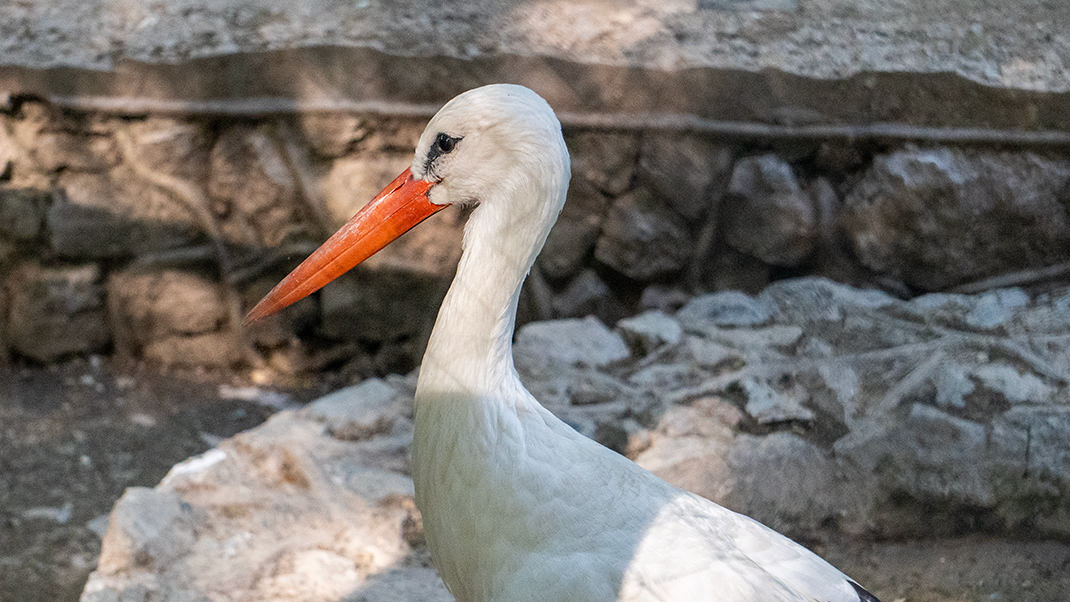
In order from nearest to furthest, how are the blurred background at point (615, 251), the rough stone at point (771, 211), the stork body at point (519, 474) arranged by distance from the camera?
the stork body at point (519, 474)
the blurred background at point (615, 251)
the rough stone at point (771, 211)

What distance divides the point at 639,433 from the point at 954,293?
4.63 feet

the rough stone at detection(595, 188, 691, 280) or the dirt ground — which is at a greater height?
the rough stone at detection(595, 188, 691, 280)

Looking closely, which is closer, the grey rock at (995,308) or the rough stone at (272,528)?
the rough stone at (272,528)

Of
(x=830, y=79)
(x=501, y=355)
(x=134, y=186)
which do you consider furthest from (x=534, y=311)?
(x=501, y=355)

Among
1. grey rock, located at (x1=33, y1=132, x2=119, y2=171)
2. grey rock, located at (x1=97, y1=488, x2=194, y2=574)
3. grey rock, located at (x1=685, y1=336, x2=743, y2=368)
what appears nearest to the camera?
grey rock, located at (x1=97, y1=488, x2=194, y2=574)

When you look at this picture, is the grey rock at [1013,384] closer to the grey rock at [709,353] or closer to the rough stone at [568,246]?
the grey rock at [709,353]

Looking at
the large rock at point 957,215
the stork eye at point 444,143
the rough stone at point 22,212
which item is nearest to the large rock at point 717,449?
the large rock at point 957,215

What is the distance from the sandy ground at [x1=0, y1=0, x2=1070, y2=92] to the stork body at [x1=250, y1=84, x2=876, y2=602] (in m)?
1.69

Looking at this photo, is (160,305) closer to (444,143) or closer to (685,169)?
(685,169)

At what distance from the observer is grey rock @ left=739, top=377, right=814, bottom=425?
8.10 ft

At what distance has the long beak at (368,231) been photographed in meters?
1.60

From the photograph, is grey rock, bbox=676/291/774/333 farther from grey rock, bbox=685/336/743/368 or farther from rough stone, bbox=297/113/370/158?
rough stone, bbox=297/113/370/158

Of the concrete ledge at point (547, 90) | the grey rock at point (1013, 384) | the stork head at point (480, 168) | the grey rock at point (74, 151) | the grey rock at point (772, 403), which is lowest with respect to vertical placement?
the grey rock at point (772, 403)

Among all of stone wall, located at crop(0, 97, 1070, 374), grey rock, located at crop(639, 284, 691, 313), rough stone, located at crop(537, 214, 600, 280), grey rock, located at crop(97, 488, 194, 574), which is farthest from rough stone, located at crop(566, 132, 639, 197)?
grey rock, located at crop(97, 488, 194, 574)
